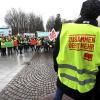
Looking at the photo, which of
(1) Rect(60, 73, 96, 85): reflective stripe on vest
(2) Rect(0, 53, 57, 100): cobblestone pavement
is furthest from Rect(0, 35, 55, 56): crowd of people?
(1) Rect(60, 73, 96, 85): reflective stripe on vest

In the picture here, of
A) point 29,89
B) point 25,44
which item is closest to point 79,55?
point 29,89

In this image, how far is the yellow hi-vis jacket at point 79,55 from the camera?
11.4ft

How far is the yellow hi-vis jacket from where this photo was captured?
349 centimetres

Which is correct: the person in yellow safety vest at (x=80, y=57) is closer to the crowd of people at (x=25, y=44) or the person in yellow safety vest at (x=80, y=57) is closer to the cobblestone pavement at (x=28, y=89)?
the cobblestone pavement at (x=28, y=89)

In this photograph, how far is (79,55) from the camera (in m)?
3.55

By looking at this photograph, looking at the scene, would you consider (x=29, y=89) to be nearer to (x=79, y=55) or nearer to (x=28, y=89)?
(x=28, y=89)

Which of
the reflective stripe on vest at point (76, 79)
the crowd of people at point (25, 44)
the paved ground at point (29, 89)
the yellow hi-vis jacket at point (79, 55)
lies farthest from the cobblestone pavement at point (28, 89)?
the crowd of people at point (25, 44)

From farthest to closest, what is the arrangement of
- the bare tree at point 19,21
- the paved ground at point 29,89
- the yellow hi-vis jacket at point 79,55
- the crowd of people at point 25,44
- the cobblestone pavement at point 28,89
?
the bare tree at point 19,21 → the crowd of people at point 25,44 → the cobblestone pavement at point 28,89 → the paved ground at point 29,89 → the yellow hi-vis jacket at point 79,55

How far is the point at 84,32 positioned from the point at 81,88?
2.05 feet

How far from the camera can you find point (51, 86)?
947cm

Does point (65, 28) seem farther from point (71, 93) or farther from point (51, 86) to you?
point (51, 86)

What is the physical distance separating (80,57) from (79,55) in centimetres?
3

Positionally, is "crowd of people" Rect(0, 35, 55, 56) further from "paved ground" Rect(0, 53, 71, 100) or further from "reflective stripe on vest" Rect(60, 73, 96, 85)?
"reflective stripe on vest" Rect(60, 73, 96, 85)

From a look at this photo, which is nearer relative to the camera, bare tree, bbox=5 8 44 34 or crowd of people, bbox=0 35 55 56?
crowd of people, bbox=0 35 55 56
